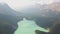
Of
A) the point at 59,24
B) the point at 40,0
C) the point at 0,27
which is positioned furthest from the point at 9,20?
the point at 59,24

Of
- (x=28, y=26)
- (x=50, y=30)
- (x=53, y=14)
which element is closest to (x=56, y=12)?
(x=53, y=14)

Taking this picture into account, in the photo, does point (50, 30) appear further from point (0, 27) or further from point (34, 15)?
A: point (0, 27)

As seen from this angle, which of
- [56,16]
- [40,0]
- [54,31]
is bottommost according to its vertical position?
[54,31]

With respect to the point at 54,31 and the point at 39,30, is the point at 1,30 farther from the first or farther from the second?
the point at 54,31

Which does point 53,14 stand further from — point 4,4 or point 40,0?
point 4,4

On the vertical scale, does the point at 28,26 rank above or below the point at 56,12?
below

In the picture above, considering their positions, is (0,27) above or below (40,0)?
below

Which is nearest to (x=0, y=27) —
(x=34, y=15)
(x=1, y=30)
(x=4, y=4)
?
(x=1, y=30)
